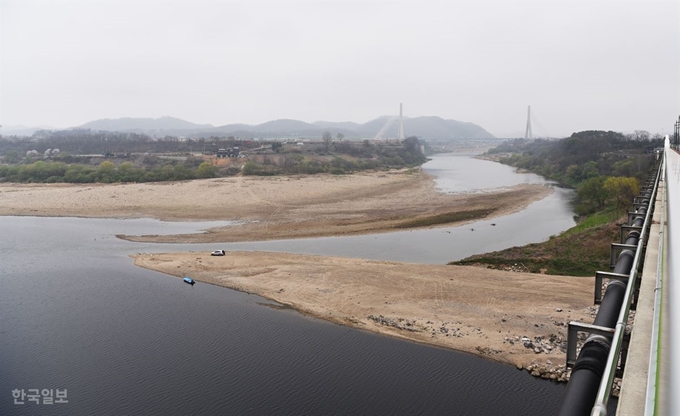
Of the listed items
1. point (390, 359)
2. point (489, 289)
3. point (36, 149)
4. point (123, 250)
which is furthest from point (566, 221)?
point (36, 149)

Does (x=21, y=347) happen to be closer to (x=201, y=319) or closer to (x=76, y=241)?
(x=201, y=319)

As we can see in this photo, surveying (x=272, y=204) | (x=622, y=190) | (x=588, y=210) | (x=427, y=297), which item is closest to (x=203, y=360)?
(x=427, y=297)

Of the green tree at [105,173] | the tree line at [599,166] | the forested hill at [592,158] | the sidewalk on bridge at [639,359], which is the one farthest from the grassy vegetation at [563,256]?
the green tree at [105,173]

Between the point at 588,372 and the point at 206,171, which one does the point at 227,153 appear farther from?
the point at 588,372

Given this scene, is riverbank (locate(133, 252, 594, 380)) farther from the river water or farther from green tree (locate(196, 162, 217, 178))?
green tree (locate(196, 162, 217, 178))

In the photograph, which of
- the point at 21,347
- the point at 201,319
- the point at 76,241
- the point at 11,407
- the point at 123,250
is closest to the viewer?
the point at 11,407

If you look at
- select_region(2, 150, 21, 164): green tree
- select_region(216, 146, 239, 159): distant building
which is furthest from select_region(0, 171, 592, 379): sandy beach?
select_region(2, 150, 21, 164): green tree

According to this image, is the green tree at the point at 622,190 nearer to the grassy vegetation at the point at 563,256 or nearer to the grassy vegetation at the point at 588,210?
the grassy vegetation at the point at 588,210
